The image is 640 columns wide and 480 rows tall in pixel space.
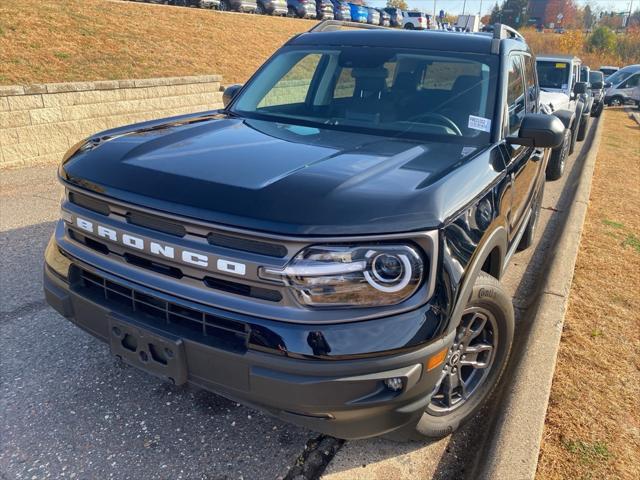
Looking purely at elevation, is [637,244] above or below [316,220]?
below

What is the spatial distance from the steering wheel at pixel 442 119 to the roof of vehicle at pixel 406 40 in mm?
580

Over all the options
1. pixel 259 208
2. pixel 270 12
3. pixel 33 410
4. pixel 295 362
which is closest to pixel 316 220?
pixel 259 208

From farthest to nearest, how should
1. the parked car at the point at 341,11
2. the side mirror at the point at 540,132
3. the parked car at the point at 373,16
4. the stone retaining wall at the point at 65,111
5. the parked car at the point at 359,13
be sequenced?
the parked car at the point at 373,16 → the parked car at the point at 359,13 → the parked car at the point at 341,11 → the stone retaining wall at the point at 65,111 → the side mirror at the point at 540,132

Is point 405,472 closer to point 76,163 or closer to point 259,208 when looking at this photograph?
point 259,208

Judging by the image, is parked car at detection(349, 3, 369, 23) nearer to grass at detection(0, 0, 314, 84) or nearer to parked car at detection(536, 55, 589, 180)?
grass at detection(0, 0, 314, 84)

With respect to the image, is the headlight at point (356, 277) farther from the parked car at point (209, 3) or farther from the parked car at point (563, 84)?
the parked car at point (209, 3)

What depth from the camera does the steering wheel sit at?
3035mm

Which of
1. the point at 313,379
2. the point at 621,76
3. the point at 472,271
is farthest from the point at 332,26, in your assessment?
the point at 621,76

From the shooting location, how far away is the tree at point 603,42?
4847 centimetres

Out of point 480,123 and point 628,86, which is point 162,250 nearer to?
point 480,123

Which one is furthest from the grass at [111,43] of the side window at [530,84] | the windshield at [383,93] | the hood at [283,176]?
the side window at [530,84]

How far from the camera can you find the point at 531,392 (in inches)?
111

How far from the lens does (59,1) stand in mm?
12883

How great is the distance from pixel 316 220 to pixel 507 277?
3.28 metres
